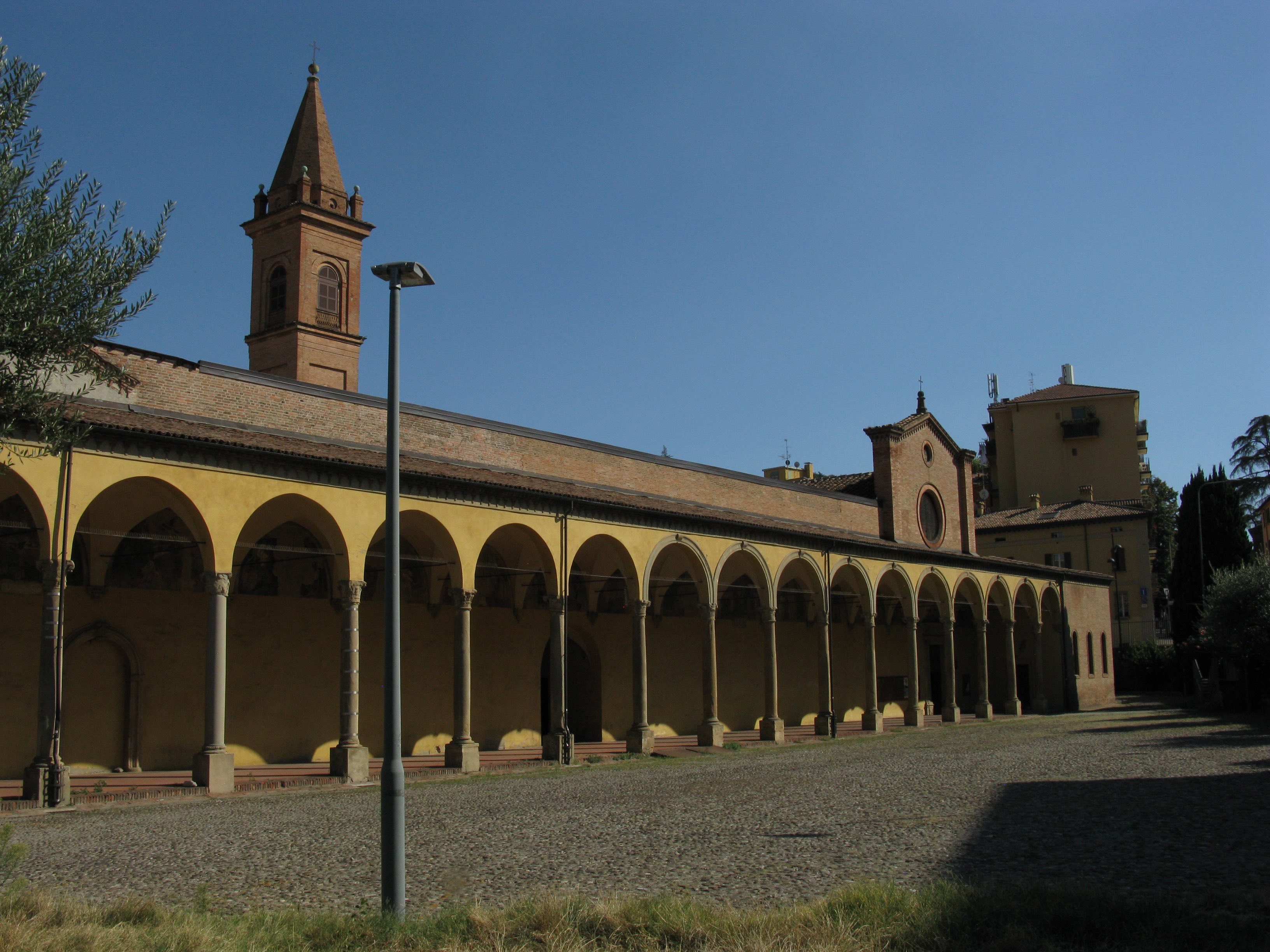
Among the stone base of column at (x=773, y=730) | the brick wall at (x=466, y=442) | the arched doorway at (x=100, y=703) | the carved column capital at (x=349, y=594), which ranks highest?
the brick wall at (x=466, y=442)

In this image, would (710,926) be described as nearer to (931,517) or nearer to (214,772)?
(214,772)

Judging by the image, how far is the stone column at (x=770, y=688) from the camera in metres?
27.3

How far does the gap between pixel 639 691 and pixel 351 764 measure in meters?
7.34

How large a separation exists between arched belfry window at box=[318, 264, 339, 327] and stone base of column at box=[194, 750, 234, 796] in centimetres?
2131

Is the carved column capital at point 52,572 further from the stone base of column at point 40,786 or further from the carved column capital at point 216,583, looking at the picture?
the stone base of column at point 40,786

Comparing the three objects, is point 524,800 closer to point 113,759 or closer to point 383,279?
point 113,759

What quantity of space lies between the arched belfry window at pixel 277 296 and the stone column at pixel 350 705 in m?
19.4

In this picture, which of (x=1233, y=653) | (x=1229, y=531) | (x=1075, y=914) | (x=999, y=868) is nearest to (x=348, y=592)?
(x=999, y=868)

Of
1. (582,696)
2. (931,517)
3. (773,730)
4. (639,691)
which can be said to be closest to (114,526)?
(639,691)

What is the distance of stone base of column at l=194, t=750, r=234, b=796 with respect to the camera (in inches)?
640

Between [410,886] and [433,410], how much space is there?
579 inches

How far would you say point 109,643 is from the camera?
19.1 m

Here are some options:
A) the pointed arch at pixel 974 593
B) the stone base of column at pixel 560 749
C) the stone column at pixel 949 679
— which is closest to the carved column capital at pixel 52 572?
the stone base of column at pixel 560 749

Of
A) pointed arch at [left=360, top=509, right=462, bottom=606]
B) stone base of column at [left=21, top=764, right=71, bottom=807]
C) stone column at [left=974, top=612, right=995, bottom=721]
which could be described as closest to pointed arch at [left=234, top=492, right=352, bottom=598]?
pointed arch at [left=360, top=509, right=462, bottom=606]
